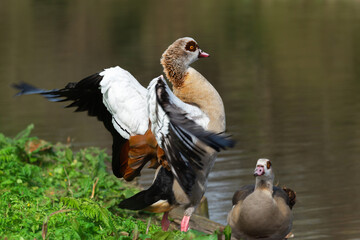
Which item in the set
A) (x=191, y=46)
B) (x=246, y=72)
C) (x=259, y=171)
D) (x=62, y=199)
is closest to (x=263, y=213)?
(x=259, y=171)

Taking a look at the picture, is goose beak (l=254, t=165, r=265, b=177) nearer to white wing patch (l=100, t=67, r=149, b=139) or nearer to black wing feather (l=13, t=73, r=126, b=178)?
black wing feather (l=13, t=73, r=126, b=178)

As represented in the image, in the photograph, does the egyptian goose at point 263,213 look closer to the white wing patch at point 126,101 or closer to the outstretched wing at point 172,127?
the white wing patch at point 126,101

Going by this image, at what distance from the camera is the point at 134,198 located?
17.7ft

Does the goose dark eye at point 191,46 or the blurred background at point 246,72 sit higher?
the goose dark eye at point 191,46

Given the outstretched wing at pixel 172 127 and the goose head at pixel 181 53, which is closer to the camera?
the outstretched wing at pixel 172 127

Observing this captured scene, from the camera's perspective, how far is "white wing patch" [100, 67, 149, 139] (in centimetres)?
530

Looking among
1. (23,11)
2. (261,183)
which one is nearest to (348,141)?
(261,183)

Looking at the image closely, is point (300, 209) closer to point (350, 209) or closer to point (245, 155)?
point (350, 209)

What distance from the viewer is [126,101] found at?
5.32 metres

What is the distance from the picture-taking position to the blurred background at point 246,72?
883 cm

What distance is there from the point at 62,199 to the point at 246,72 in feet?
39.6

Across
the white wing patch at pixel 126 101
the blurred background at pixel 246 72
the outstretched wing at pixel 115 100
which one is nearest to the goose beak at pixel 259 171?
the blurred background at pixel 246 72

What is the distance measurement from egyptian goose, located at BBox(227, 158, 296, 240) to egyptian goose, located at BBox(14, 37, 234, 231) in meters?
1.62

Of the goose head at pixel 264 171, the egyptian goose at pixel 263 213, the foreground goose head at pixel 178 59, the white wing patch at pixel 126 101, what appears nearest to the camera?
the white wing patch at pixel 126 101
